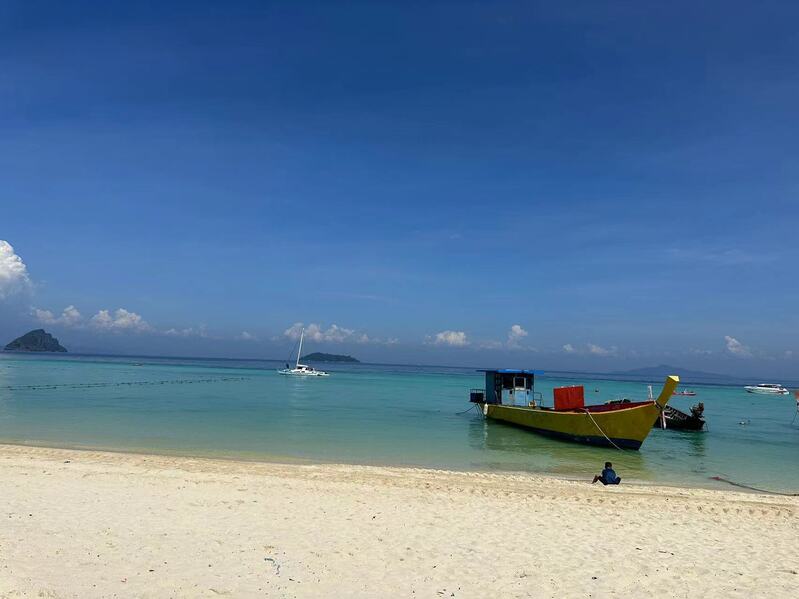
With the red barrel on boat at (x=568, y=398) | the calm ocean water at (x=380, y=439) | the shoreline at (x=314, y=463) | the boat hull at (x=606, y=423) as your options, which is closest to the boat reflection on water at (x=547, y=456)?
the calm ocean water at (x=380, y=439)

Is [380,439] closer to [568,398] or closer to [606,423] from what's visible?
[606,423]

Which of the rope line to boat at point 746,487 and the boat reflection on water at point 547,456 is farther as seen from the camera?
the boat reflection on water at point 547,456

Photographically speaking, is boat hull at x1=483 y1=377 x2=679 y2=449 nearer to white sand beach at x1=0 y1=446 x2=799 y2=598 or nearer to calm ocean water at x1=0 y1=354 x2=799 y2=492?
calm ocean water at x1=0 y1=354 x2=799 y2=492

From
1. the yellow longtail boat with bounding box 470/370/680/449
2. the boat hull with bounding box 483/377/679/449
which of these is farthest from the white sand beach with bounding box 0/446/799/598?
the yellow longtail boat with bounding box 470/370/680/449

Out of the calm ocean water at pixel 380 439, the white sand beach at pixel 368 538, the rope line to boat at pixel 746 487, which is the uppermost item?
the white sand beach at pixel 368 538

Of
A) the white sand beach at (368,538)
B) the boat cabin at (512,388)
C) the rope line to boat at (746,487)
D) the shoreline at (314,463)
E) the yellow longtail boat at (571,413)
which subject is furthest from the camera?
the boat cabin at (512,388)

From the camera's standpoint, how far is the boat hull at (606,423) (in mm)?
21328

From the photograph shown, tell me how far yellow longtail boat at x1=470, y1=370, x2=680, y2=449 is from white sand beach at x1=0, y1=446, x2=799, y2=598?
794 cm

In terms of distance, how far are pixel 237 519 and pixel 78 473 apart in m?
5.89

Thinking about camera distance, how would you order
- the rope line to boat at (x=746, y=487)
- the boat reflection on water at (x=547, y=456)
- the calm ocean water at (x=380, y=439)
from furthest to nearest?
1. the calm ocean water at (x=380, y=439)
2. the boat reflection on water at (x=547, y=456)
3. the rope line to boat at (x=746, y=487)

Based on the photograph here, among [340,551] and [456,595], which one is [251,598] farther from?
[456,595]

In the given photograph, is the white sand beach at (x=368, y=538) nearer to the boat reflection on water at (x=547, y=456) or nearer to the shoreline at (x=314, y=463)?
the shoreline at (x=314, y=463)

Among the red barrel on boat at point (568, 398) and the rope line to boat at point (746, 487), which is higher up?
the red barrel on boat at point (568, 398)

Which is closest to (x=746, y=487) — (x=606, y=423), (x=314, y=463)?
(x=606, y=423)
